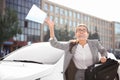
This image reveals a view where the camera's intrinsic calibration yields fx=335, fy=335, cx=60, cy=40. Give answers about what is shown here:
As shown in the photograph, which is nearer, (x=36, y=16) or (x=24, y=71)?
(x=36, y=16)

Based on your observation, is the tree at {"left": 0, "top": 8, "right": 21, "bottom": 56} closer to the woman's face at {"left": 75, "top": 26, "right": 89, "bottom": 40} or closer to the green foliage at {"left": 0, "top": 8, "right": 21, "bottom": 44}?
the green foliage at {"left": 0, "top": 8, "right": 21, "bottom": 44}

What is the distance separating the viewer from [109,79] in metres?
4.00

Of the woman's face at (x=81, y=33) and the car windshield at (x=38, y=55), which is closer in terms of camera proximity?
the woman's face at (x=81, y=33)

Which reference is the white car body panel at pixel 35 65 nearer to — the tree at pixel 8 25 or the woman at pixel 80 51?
the woman at pixel 80 51

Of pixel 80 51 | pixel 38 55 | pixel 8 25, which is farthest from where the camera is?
pixel 8 25

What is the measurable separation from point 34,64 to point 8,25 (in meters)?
41.0

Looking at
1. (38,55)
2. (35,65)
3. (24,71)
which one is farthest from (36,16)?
(38,55)

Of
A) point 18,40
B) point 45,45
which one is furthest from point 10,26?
point 45,45

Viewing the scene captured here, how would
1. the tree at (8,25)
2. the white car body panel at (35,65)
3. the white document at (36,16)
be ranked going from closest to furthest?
the white document at (36,16) → the white car body panel at (35,65) → the tree at (8,25)

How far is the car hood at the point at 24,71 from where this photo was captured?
14.2 ft

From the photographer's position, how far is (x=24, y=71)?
14.9 feet

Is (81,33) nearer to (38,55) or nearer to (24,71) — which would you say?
(24,71)

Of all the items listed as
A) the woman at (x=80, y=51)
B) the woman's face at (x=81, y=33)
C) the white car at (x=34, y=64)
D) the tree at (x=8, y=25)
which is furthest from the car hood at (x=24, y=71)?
the tree at (x=8, y=25)

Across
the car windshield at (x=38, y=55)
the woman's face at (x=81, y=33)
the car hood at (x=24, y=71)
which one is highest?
the woman's face at (x=81, y=33)
